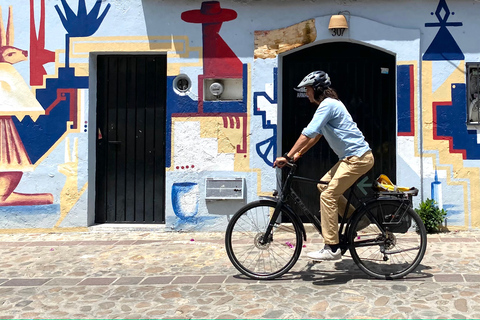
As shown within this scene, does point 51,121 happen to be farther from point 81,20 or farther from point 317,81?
point 317,81

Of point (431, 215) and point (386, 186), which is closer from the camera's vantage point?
point (386, 186)

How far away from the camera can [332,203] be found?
464cm

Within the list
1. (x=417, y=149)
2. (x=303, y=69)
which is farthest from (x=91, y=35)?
(x=417, y=149)

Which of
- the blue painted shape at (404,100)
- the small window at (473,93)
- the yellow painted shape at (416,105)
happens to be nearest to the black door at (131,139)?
the blue painted shape at (404,100)

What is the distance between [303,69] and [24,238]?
4.75 meters

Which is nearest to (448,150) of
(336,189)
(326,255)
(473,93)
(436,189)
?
(436,189)

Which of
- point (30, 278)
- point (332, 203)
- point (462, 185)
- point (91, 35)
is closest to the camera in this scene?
point (332, 203)

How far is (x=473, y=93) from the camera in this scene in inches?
276

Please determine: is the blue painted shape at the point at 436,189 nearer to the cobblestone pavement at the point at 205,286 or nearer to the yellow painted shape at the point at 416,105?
the yellow painted shape at the point at 416,105

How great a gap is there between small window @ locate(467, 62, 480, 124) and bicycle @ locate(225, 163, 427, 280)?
2.88 m

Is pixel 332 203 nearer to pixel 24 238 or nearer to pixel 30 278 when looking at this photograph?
pixel 30 278

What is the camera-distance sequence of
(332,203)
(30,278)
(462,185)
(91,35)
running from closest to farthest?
(332,203) < (30,278) < (462,185) < (91,35)

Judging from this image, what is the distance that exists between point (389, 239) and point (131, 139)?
14.2ft

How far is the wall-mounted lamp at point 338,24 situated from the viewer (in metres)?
6.98
